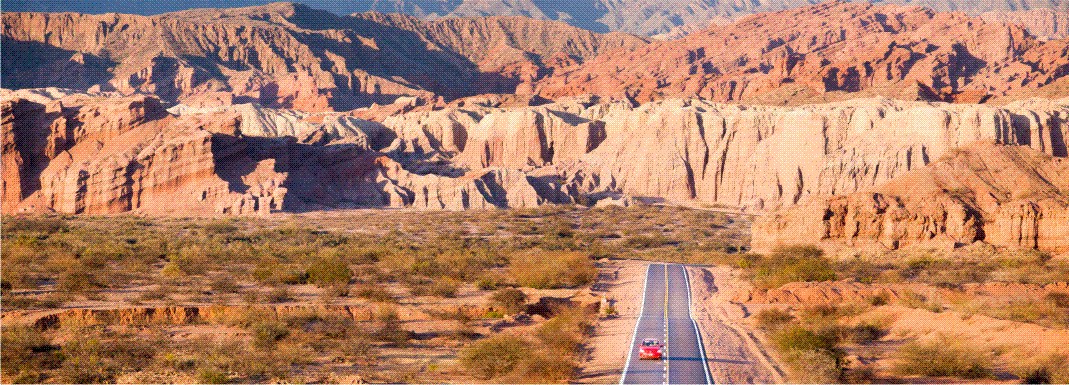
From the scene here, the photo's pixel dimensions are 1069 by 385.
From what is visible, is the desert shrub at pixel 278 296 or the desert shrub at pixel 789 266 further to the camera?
the desert shrub at pixel 789 266

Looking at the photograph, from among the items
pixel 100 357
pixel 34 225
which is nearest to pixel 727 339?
pixel 100 357

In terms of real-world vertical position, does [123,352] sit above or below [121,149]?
below

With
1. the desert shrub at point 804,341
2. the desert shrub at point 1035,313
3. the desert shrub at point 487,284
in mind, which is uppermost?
the desert shrub at point 487,284

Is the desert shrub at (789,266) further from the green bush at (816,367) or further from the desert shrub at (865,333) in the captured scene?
the green bush at (816,367)

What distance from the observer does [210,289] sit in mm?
41156

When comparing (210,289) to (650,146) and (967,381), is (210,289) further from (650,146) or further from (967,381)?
(650,146)

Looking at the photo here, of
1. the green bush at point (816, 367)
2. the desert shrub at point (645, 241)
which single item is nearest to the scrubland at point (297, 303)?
the desert shrub at point (645, 241)

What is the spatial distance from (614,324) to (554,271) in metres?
11.0

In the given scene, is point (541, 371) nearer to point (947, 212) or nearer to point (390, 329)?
point (390, 329)

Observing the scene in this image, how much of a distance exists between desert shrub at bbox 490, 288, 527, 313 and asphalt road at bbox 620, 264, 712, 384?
148 inches

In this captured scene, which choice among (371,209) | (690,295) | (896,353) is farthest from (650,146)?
(896,353)

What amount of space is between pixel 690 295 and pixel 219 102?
13753 cm

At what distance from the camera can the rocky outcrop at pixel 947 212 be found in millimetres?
49500

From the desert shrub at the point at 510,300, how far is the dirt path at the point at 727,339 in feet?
17.5
